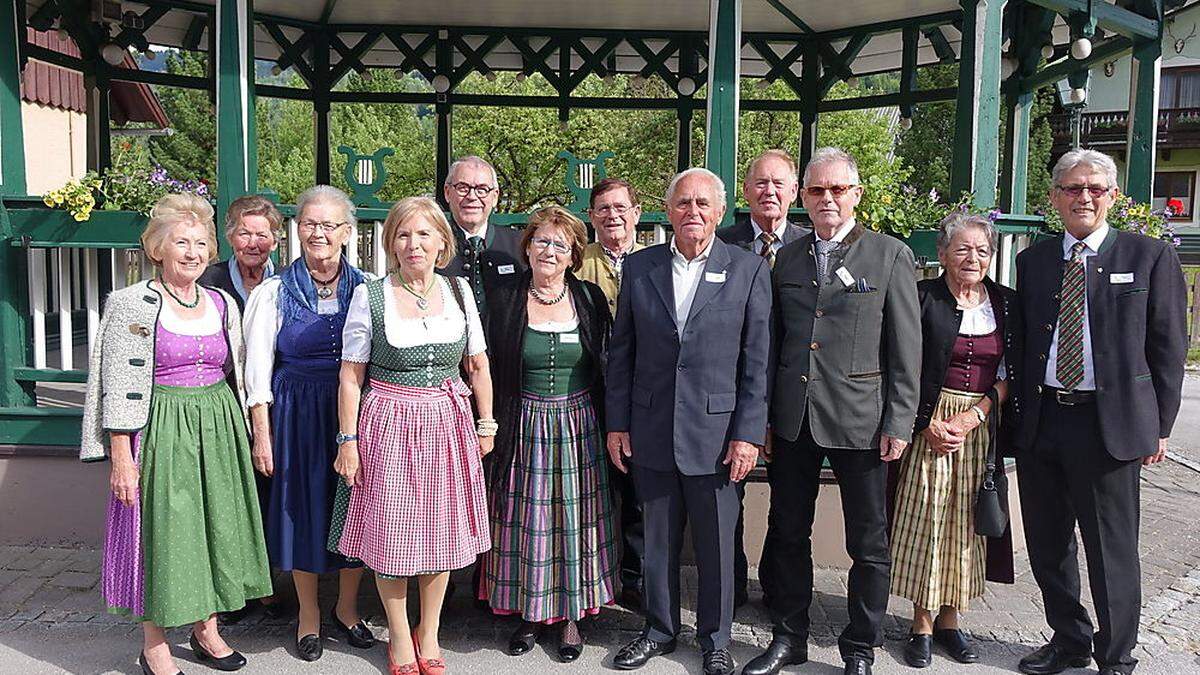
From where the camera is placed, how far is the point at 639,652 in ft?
12.4

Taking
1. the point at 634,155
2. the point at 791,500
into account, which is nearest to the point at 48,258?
the point at 791,500

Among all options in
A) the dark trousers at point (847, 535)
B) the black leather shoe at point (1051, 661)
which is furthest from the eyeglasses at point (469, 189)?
the black leather shoe at point (1051, 661)

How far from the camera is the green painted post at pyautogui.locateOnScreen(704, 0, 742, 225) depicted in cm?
520

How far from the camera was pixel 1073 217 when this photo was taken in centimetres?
366

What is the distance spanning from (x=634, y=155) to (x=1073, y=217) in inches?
728

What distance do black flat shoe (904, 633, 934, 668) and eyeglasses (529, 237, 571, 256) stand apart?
2.13 m

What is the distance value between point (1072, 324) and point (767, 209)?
4.12 feet

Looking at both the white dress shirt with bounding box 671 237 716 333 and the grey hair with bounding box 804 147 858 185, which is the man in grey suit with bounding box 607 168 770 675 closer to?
the white dress shirt with bounding box 671 237 716 333

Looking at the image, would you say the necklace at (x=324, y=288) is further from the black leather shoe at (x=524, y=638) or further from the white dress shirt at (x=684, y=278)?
the black leather shoe at (x=524, y=638)

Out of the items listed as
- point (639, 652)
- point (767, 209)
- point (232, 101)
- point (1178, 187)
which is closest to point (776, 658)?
point (639, 652)

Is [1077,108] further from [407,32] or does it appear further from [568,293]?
[568,293]

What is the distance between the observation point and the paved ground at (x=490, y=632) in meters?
3.78

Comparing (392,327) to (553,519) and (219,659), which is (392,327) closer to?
(553,519)

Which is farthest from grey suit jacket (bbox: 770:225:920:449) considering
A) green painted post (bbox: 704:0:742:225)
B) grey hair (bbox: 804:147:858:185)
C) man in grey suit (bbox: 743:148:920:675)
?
green painted post (bbox: 704:0:742:225)
